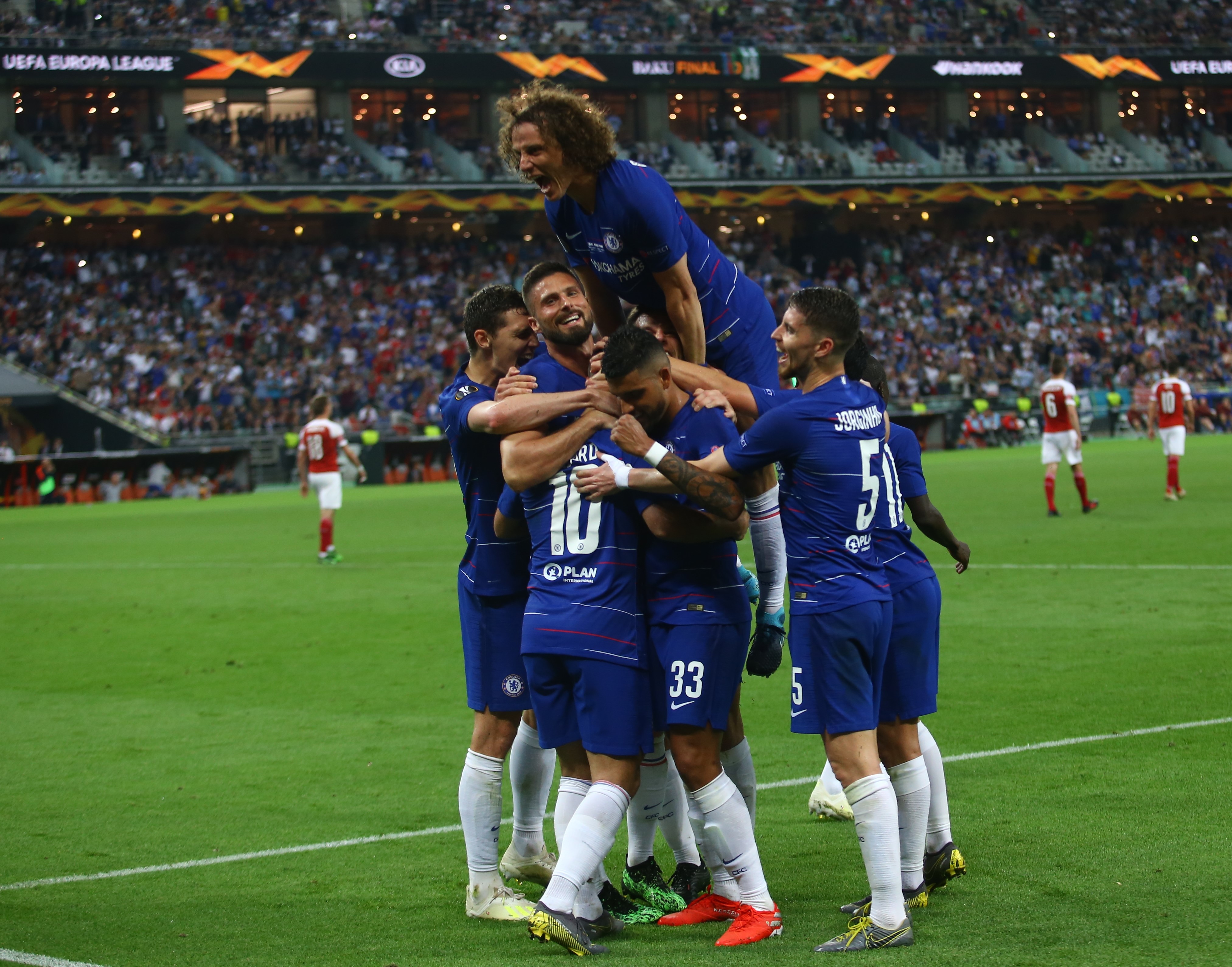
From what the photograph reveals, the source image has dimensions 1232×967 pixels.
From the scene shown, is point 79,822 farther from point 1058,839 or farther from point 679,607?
point 1058,839

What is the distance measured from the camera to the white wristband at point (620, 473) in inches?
201

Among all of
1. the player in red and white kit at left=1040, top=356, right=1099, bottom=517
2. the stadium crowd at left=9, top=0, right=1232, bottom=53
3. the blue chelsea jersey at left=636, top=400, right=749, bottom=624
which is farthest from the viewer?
the stadium crowd at left=9, top=0, right=1232, bottom=53

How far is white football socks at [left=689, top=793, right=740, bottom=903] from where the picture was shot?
5.18 m

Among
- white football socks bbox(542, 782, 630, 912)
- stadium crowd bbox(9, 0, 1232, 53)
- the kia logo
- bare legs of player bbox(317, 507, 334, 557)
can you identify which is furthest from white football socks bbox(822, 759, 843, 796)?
the kia logo

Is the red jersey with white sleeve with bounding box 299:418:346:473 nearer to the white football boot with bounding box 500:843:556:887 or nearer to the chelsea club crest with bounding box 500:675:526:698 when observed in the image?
the white football boot with bounding box 500:843:556:887

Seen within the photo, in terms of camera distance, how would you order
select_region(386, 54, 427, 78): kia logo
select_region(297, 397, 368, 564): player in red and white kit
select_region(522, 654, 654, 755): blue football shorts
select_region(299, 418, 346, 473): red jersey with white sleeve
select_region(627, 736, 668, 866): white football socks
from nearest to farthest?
select_region(522, 654, 654, 755): blue football shorts < select_region(627, 736, 668, 866): white football socks < select_region(297, 397, 368, 564): player in red and white kit < select_region(299, 418, 346, 473): red jersey with white sleeve < select_region(386, 54, 427, 78): kia logo

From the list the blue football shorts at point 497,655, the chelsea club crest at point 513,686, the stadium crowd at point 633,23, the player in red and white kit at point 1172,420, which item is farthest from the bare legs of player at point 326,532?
the stadium crowd at point 633,23

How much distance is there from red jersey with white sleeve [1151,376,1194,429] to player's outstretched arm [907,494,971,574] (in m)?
17.5

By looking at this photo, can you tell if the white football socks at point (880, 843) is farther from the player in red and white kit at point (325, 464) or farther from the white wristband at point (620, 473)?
the player in red and white kit at point (325, 464)

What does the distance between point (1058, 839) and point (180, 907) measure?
11.9 feet

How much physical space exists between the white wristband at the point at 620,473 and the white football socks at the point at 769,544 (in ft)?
2.48

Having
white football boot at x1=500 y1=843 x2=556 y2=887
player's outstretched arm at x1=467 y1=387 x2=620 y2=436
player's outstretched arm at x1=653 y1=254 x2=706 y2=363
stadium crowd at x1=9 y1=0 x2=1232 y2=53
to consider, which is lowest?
white football boot at x1=500 y1=843 x2=556 y2=887

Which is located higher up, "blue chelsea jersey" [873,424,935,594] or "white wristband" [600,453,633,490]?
"white wristband" [600,453,633,490]

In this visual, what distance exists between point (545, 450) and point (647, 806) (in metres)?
1.52
